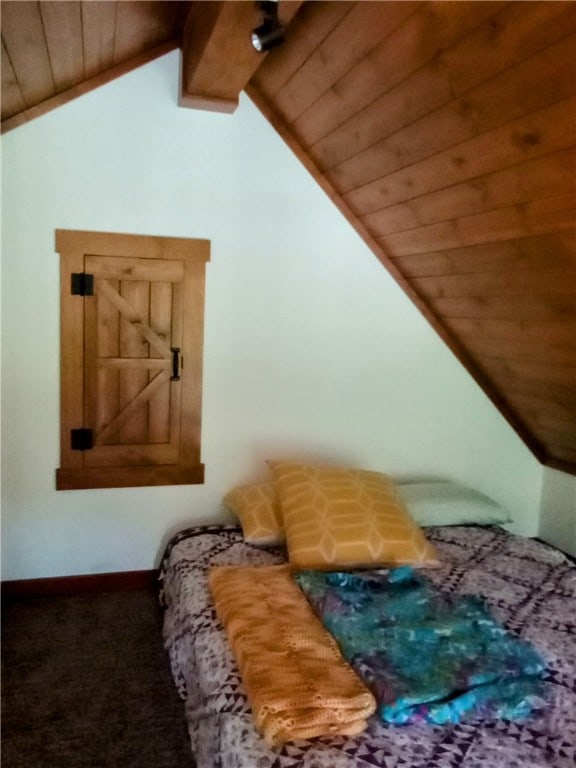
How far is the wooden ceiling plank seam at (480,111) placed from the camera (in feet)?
5.16

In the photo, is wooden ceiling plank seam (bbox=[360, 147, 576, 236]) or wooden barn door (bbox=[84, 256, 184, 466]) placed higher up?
wooden ceiling plank seam (bbox=[360, 147, 576, 236])

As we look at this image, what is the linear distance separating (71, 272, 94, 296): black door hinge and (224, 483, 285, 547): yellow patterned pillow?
1.17 metres

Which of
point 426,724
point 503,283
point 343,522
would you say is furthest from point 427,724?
point 503,283

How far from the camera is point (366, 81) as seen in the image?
7.07ft

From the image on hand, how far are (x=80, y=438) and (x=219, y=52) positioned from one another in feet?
5.72

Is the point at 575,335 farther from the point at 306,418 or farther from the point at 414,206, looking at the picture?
the point at 306,418

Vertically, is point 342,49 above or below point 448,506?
above

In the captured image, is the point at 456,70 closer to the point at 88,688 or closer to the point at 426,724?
the point at 426,724

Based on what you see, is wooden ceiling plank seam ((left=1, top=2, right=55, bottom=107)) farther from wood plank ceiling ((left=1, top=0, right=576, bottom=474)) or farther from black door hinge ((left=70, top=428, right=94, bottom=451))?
black door hinge ((left=70, top=428, right=94, bottom=451))

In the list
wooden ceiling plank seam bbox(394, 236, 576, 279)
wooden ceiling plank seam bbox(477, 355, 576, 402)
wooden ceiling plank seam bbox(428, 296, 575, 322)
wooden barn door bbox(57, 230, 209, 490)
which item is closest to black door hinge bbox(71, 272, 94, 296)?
wooden barn door bbox(57, 230, 209, 490)

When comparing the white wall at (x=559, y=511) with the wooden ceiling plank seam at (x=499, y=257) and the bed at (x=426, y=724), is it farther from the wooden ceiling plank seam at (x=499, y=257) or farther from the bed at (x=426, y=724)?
the wooden ceiling plank seam at (x=499, y=257)

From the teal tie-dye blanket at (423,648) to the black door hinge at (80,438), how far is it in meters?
1.23

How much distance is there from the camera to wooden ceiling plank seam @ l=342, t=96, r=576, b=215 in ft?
5.63

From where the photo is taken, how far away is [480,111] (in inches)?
73.9
